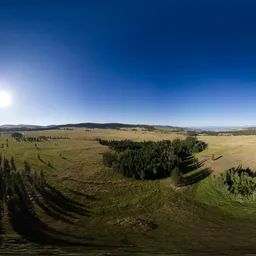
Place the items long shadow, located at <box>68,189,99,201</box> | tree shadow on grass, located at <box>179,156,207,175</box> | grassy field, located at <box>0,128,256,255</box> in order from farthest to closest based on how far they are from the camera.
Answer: tree shadow on grass, located at <box>179,156,207,175</box>, long shadow, located at <box>68,189,99,201</box>, grassy field, located at <box>0,128,256,255</box>

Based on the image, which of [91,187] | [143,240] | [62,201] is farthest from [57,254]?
[91,187]

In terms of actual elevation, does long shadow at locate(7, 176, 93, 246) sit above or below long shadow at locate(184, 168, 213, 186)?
below

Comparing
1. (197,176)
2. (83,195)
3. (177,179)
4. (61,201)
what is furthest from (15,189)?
(197,176)

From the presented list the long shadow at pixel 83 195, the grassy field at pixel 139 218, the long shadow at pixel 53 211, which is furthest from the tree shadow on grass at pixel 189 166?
the long shadow at pixel 53 211

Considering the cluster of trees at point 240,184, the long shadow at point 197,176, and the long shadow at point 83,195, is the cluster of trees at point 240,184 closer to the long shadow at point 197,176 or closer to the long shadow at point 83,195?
the long shadow at point 197,176

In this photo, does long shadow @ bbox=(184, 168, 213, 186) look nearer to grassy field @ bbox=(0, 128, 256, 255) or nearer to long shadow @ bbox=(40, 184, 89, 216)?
grassy field @ bbox=(0, 128, 256, 255)

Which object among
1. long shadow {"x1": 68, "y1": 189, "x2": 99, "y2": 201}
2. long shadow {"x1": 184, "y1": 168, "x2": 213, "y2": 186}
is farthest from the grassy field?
long shadow {"x1": 184, "y1": 168, "x2": 213, "y2": 186}

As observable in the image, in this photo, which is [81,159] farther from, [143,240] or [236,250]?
[236,250]
